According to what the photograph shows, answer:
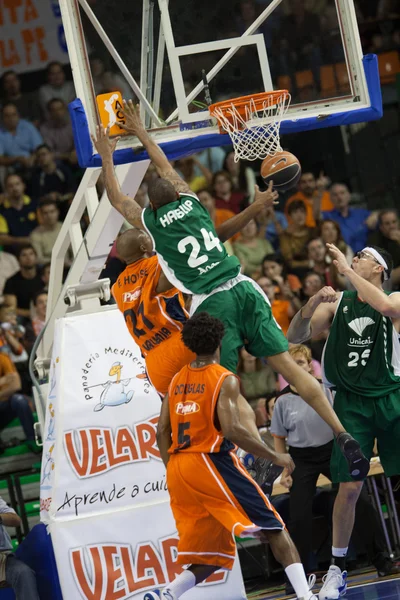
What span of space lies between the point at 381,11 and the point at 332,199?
3.28 metres

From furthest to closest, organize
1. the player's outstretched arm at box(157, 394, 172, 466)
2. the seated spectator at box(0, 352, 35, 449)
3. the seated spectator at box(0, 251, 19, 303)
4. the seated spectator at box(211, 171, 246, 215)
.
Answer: the seated spectator at box(211, 171, 246, 215)
the seated spectator at box(0, 251, 19, 303)
the seated spectator at box(0, 352, 35, 449)
the player's outstretched arm at box(157, 394, 172, 466)

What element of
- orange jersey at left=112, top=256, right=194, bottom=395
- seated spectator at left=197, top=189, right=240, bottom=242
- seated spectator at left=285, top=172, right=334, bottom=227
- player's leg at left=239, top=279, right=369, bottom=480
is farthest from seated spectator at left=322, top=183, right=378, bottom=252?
player's leg at left=239, top=279, right=369, bottom=480

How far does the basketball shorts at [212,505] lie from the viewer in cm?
608

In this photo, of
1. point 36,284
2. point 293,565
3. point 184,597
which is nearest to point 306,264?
point 36,284

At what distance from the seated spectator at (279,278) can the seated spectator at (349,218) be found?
99cm

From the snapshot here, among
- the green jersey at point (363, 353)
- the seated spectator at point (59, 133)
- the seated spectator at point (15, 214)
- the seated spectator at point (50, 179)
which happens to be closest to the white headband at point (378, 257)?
the green jersey at point (363, 353)

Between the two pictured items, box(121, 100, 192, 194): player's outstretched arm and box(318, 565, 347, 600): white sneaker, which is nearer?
box(121, 100, 192, 194): player's outstretched arm

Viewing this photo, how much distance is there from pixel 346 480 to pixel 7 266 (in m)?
6.49

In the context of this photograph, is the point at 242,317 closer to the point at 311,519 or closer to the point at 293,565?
the point at 293,565

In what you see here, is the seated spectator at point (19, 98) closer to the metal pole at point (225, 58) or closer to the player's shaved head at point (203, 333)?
the metal pole at point (225, 58)

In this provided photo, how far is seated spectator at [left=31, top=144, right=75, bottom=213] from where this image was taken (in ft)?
43.3

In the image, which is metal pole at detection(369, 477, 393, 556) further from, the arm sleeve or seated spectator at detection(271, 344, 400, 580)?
the arm sleeve

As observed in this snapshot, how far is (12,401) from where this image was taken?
10.8m

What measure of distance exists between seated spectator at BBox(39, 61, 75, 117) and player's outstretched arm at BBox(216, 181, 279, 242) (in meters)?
7.58
